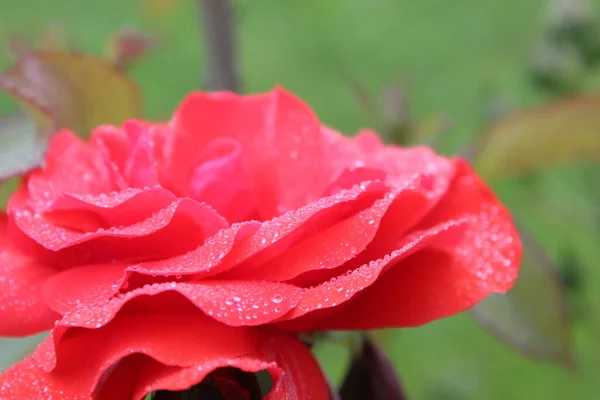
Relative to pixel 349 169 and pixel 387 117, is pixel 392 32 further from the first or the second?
pixel 349 169

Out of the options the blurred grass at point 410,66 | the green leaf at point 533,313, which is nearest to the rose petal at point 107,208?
the green leaf at point 533,313

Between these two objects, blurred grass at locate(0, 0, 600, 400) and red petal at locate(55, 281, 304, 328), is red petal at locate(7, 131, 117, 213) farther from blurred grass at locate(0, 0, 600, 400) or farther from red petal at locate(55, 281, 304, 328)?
blurred grass at locate(0, 0, 600, 400)

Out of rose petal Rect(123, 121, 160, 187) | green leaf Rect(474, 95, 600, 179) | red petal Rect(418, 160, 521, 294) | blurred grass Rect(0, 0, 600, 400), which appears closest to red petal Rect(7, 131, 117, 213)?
rose petal Rect(123, 121, 160, 187)

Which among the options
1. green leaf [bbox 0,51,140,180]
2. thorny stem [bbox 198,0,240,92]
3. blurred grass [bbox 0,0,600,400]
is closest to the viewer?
green leaf [bbox 0,51,140,180]

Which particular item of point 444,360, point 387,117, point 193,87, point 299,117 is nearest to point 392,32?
point 193,87

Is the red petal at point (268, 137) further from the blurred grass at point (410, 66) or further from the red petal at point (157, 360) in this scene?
the blurred grass at point (410, 66)

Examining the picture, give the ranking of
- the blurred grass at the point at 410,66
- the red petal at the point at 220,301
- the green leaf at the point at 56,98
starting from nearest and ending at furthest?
the red petal at the point at 220,301
the green leaf at the point at 56,98
the blurred grass at the point at 410,66
